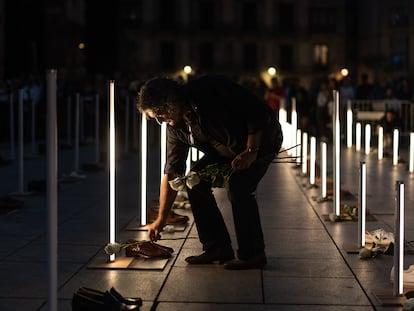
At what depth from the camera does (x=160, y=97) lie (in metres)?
7.63

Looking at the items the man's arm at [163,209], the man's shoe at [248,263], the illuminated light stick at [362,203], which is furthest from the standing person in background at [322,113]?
the man's arm at [163,209]

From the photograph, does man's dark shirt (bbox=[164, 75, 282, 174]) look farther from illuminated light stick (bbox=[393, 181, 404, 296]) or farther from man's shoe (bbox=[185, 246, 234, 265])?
illuminated light stick (bbox=[393, 181, 404, 296])

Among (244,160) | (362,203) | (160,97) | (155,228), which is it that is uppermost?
(160,97)

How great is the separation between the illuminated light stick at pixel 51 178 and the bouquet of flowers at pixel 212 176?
2364 millimetres

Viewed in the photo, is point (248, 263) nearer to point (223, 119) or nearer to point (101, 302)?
point (223, 119)

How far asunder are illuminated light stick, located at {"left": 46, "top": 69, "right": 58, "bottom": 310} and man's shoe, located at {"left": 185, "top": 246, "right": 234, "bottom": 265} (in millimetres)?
2831

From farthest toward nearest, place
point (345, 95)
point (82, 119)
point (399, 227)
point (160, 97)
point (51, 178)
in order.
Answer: point (345, 95) → point (82, 119) → point (160, 97) → point (399, 227) → point (51, 178)

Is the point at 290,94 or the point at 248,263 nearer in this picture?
the point at 248,263

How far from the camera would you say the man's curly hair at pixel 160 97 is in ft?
25.0

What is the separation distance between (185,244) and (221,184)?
148 cm

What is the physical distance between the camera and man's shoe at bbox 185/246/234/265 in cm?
855

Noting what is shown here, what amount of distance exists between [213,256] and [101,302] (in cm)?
215

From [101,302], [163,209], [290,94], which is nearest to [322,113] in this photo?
[290,94]

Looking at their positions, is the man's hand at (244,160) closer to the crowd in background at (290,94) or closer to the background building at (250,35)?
the crowd in background at (290,94)
